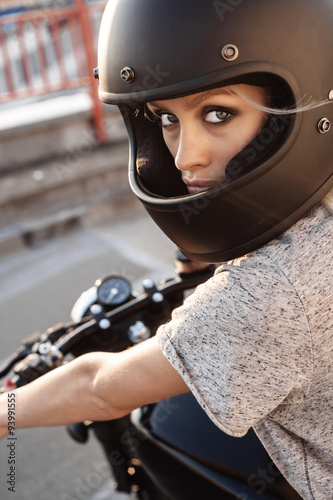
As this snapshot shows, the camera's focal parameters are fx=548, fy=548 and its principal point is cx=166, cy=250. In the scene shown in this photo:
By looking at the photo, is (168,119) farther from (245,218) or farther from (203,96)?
(245,218)

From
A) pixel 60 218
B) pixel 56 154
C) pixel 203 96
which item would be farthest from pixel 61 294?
pixel 203 96

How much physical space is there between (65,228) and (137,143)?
3.45 meters

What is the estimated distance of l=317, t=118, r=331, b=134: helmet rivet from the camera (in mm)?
1112

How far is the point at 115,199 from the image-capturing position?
518 centimetres

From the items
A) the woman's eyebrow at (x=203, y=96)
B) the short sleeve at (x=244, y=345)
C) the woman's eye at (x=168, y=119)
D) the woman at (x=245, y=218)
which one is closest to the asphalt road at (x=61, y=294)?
the woman at (x=245, y=218)

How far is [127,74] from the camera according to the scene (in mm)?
1145

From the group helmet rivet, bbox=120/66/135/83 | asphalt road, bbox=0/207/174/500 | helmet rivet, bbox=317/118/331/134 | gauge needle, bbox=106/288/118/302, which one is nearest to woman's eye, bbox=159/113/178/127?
helmet rivet, bbox=120/66/135/83

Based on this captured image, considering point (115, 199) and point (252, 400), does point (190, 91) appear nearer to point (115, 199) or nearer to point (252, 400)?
point (252, 400)

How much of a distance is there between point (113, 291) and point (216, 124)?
0.73 m

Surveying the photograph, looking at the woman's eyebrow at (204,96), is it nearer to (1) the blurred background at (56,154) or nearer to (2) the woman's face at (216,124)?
(2) the woman's face at (216,124)

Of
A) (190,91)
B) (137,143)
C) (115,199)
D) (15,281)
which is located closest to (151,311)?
(137,143)

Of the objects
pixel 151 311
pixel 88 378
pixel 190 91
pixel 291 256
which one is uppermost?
pixel 190 91

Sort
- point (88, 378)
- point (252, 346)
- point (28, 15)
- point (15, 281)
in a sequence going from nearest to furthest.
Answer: point (252, 346) < point (88, 378) < point (15, 281) < point (28, 15)

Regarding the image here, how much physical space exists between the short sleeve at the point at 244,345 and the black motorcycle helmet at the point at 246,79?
0.50ft
